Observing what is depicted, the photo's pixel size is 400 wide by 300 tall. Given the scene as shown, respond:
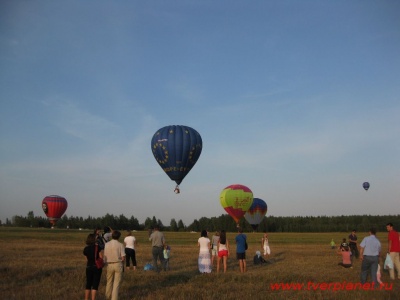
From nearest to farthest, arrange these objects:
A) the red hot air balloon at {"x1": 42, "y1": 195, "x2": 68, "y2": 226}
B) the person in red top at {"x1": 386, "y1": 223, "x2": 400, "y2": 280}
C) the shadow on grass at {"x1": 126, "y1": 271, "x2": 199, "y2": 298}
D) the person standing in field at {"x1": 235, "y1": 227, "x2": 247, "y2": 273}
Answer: the shadow on grass at {"x1": 126, "y1": 271, "x2": 199, "y2": 298}, the person in red top at {"x1": 386, "y1": 223, "x2": 400, "y2": 280}, the person standing in field at {"x1": 235, "y1": 227, "x2": 247, "y2": 273}, the red hot air balloon at {"x1": 42, "y1": 195, "x2": 68, "y2": 226}

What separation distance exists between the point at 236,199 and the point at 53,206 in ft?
102

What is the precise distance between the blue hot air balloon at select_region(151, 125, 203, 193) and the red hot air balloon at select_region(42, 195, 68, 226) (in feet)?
106

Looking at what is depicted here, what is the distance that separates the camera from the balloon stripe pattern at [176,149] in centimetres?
3303

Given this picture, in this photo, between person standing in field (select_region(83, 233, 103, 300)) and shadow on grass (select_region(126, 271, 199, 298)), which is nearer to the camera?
person standing in field (select_region(83, 233, 103, 300))

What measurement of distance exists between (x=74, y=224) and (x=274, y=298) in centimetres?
15817

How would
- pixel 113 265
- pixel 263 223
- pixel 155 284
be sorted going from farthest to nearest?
pixel 263 223
pixel 155 284
pixel 113 265

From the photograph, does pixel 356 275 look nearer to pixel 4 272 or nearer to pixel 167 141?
pixel 4 272

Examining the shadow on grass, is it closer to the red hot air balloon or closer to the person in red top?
the person in red top

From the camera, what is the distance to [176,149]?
108ft

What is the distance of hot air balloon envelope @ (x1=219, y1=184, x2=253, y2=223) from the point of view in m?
42.5

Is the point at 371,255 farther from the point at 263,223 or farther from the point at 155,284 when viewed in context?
the point at 263,223

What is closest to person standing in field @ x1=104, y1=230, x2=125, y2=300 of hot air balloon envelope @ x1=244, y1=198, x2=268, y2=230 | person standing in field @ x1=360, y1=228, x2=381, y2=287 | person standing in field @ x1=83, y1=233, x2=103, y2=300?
person standing in field @ x1=83, y1=233, x2=103, y2=300

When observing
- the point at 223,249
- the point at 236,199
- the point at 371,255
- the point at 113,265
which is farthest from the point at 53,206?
the point at 371,255

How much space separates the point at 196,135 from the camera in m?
34.2
